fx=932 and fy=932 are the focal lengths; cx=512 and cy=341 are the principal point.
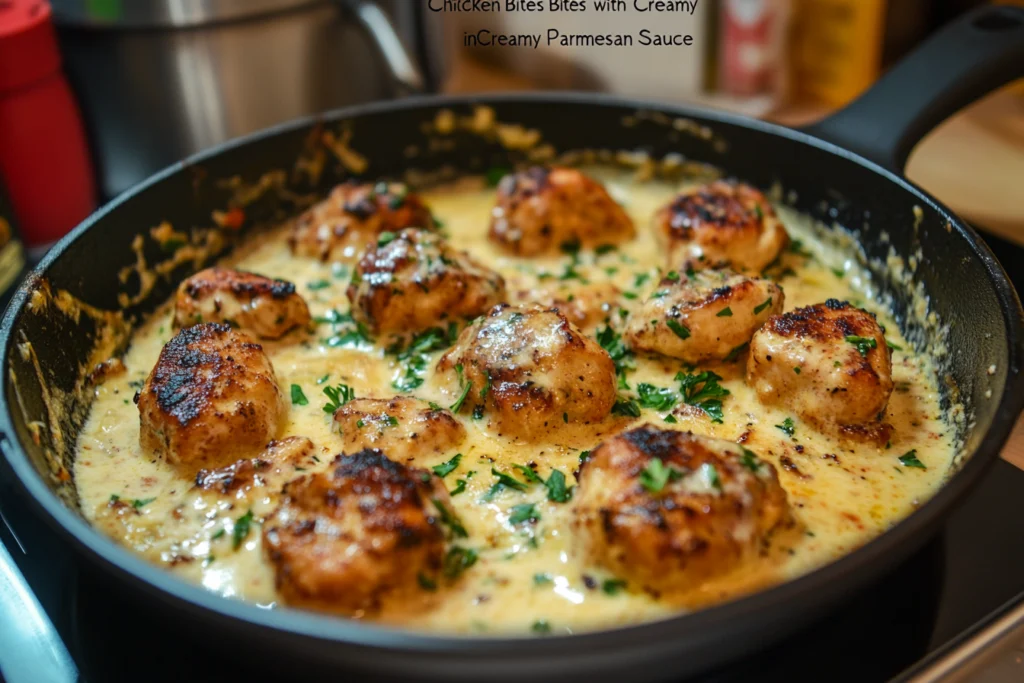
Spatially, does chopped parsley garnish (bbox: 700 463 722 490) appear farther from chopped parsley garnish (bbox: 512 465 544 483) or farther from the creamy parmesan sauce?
chopped parsley garnish (bbox: 512 465 544 483)

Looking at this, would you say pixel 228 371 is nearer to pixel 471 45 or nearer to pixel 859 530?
pixel 859 530

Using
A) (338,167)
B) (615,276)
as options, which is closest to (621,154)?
(615,276)

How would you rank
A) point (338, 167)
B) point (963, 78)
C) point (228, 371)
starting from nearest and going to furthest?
1. point (228, 371)
2. point (963, 78)
3. point (338, 167)

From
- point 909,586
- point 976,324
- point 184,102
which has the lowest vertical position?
point 909,586

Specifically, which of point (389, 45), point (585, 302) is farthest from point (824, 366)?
point (389, 45)

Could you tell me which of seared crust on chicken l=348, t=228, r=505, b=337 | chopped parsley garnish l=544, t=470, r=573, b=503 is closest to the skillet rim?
chopped parsley garnish l=544, t=470, r=573, b=503

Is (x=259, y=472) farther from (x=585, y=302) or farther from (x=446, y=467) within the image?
(x=585, y=302)
